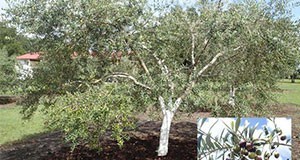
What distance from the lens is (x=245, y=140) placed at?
15.8ft

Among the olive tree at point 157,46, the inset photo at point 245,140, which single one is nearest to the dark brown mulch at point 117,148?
the olive tree at point 157,46

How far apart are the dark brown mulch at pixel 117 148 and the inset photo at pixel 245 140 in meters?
2.21

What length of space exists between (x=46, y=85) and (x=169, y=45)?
7.50 feet

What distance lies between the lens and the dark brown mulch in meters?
7.47

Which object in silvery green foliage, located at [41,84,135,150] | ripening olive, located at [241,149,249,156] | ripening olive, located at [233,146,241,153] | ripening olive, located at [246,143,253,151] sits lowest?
ripening olive, located at [241,149,249,156]

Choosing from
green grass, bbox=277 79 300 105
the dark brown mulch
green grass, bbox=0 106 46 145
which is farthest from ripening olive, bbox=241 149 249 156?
green grass, bbox=0 106 46 145

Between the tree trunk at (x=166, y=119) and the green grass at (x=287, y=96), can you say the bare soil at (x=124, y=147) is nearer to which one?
the tree trunk at (x=166, y=119)

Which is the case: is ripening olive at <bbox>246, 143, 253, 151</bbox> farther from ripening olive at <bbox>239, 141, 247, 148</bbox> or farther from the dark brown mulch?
the dark brown mulch

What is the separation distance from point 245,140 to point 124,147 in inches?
151

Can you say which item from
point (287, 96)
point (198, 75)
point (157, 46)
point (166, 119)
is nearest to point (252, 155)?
point (198, 75)

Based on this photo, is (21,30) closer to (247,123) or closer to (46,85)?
(46,85)

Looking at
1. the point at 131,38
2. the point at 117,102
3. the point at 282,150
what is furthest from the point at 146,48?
the point at 282,150

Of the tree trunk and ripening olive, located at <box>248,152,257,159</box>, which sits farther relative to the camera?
the tree trunk

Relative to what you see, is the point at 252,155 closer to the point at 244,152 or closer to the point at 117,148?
the point at 244,152
